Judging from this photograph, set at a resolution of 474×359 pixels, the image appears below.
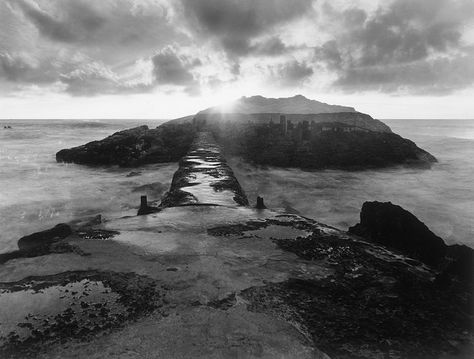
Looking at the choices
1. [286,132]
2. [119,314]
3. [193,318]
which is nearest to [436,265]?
[193,318]

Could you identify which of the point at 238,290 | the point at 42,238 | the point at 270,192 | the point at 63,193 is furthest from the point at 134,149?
the point at 238,290

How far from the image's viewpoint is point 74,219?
1201cm

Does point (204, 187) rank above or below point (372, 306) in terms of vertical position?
above

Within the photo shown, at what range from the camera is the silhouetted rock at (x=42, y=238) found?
18.0 feet

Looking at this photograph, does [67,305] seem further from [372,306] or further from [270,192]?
[270,192]

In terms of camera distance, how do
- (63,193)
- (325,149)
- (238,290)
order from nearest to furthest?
(238,290) → (63,193) → (325,149)

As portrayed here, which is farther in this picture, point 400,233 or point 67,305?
point 400,233

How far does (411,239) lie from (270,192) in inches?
420

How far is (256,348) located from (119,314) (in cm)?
150

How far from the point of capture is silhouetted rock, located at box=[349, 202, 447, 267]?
5406 mm

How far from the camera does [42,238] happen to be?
5.62 metres

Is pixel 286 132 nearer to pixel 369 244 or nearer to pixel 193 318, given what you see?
pixel 369 244

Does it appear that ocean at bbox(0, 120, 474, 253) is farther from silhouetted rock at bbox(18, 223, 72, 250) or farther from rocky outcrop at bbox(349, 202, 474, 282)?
rocky outcrop at bbox(349, 202, 474, 282)

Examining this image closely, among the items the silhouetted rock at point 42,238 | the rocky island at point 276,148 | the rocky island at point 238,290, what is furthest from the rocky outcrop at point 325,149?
the silhouetted rock at point 42,238
